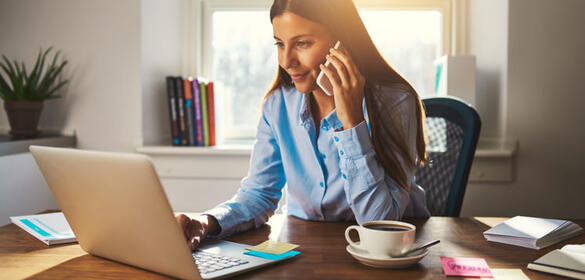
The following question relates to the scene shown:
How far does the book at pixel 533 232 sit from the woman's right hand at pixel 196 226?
57 cm

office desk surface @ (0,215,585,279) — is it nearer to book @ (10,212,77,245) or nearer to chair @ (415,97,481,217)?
book @ (10,212,77,245)

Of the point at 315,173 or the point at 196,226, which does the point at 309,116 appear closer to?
the point at 315,173

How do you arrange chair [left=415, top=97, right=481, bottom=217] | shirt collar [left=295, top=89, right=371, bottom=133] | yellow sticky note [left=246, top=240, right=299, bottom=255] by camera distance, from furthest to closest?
1. chair [left=415, top=97, right=481, bottom=217]
2. shirt collar [left=295, top=89, right=371, bottom=133]
3. yellow sticky note [left=246, top=240, right=299, bottom=255]

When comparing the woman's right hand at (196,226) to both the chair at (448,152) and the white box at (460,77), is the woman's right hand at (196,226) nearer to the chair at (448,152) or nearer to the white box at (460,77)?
the chair at (448,152)

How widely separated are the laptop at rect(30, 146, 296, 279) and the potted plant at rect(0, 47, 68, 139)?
4.75 ft

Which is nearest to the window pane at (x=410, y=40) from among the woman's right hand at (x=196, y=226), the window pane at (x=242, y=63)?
the window pane at (x=242, y=63)

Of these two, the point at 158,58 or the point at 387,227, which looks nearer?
the point at 387,227

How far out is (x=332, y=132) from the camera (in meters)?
1.36

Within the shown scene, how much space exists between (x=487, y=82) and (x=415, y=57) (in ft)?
1.23

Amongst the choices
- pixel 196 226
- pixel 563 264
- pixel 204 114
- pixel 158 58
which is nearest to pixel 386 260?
pixel 563 264

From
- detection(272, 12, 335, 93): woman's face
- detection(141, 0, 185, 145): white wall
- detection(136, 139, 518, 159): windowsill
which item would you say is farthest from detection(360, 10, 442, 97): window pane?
detection(272, 12, 335, 93): woman's face

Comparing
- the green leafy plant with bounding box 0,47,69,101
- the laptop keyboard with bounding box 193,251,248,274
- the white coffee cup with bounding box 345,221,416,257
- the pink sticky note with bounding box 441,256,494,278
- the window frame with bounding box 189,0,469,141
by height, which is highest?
the window frame with bounding box 189,0,469,141

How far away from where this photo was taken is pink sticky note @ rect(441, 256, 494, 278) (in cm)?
83

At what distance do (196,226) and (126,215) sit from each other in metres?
0.26
